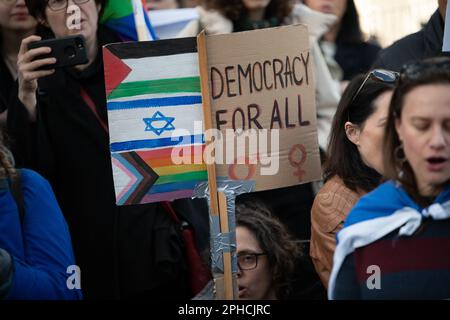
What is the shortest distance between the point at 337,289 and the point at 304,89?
47.9 inches

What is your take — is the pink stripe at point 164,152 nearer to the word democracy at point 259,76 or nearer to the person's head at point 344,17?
the word democracy at point 259,76

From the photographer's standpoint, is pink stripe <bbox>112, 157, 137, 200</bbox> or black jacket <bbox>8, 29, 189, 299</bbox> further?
black jacket <bbox>8, 29, 189, 299</bbox>

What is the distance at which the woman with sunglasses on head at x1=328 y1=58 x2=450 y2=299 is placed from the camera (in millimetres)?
A: 3418

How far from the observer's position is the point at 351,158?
4.33 m

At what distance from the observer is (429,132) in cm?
340

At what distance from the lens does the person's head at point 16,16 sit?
5.26m

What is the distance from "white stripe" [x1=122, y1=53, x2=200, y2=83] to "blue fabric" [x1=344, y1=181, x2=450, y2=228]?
1.11 m

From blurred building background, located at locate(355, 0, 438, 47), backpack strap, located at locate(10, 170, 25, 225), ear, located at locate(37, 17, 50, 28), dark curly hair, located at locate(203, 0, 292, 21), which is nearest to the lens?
backpack strap, located at locate(10, 170, 25, 225)

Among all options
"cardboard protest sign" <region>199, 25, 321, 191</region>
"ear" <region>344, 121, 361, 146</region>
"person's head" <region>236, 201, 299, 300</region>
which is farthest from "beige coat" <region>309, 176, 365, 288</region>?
"person's head" <region>236, 201, 299, 300</region>

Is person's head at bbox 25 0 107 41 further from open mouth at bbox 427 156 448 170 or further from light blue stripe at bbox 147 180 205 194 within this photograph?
open mouth at bbox 427 156 448 170

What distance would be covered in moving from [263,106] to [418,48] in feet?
2.80

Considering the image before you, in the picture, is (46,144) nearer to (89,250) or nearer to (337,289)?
(89,250)

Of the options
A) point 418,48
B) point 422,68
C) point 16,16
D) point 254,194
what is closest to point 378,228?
point 422,68

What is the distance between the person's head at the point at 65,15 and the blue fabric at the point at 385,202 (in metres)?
1.81
